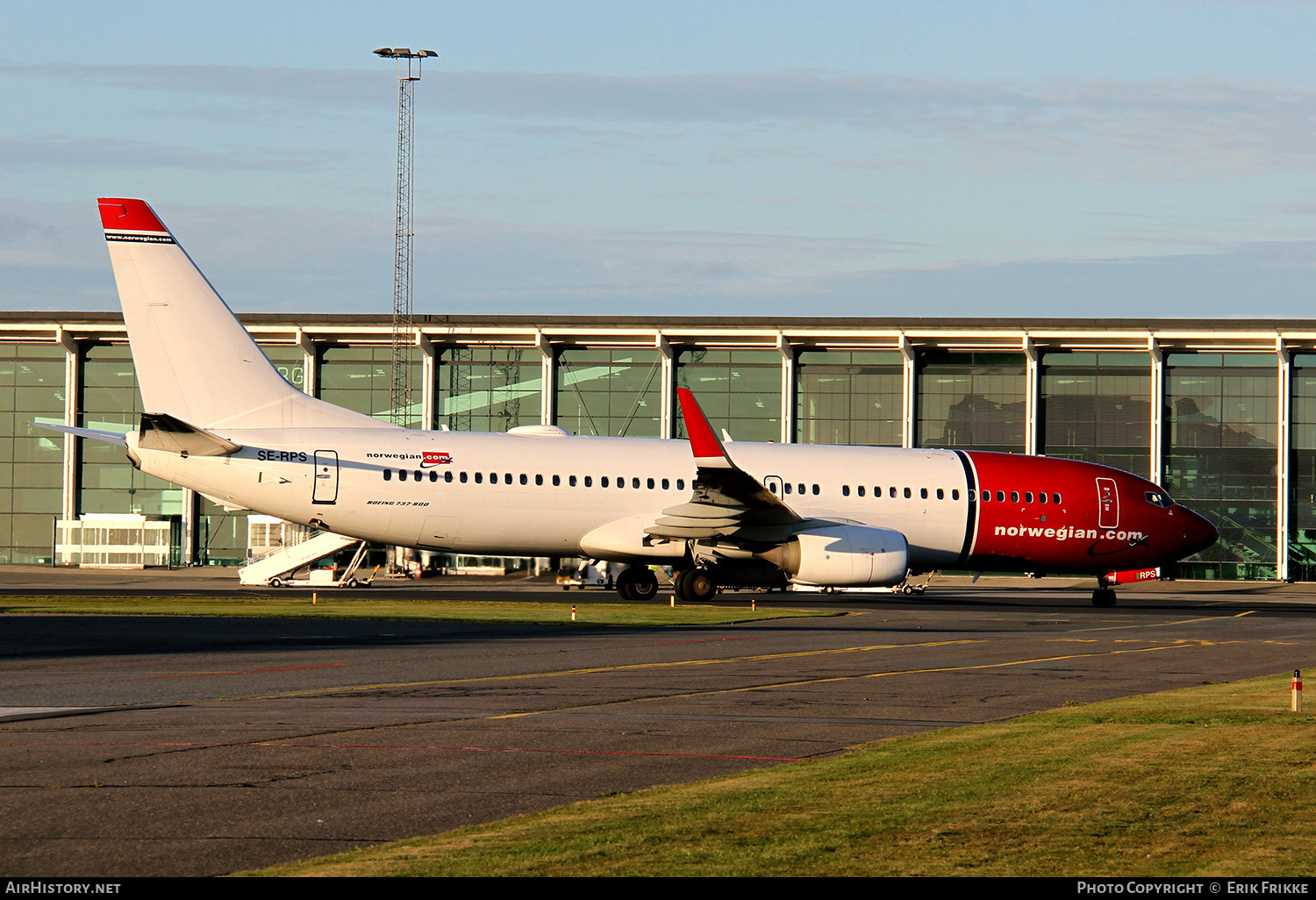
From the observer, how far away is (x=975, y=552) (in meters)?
36.1

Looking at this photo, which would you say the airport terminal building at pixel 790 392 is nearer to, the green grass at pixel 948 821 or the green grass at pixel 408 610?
the green grass at pixel 408 610

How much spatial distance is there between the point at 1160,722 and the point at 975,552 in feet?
79.1

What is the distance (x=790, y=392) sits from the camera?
5931 cm

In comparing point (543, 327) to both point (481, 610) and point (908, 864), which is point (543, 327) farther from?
point (908, 864)

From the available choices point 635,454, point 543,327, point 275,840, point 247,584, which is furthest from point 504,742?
point 543,327

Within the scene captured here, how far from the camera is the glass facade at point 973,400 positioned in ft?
194

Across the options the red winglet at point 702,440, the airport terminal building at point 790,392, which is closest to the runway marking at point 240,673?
the red winglet at point 702,440

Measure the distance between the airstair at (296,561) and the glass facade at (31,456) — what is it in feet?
76.5

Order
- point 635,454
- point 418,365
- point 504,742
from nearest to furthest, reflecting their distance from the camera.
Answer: point 504,742
point 635,454
point 418,365

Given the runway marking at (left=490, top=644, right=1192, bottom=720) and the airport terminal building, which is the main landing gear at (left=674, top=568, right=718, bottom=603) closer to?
the runway marking at (left=490, top=644, right=1192, bottom=720)

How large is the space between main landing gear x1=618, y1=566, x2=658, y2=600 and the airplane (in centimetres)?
4

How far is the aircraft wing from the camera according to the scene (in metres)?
31.1

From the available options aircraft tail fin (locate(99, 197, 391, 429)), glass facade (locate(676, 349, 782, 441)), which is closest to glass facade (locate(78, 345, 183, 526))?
glass facade (locate(676, 349, 782, 441))

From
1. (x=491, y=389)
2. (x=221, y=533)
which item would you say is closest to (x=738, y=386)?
(x=491, y=389)
